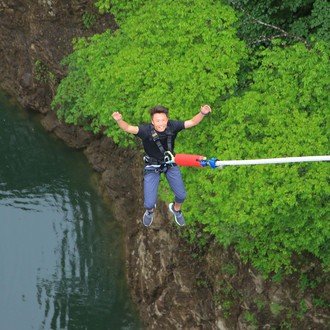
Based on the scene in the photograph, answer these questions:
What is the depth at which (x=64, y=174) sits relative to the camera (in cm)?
2750

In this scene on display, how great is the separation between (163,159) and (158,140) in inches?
31.2

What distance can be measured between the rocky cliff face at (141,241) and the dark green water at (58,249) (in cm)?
75

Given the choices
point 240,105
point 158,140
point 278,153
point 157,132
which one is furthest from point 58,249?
point 157,132

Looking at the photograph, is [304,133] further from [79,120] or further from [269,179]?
[79,120]

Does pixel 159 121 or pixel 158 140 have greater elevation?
pixel 159 121

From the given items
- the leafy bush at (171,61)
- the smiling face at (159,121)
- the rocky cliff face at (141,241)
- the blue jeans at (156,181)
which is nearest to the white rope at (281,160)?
the smiling face at (159,121)

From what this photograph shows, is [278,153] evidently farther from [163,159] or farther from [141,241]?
[141,241]

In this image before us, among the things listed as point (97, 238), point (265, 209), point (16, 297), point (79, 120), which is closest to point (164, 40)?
point (265, 209)

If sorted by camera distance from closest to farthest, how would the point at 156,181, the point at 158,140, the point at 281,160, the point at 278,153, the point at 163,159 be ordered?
the point at 281,160 → the point at 158,140 → the point at 163,159 → the point at 156,181 → the point at 278,153

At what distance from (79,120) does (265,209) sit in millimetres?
12763

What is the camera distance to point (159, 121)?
37.1ft

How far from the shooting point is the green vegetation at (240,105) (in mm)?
14430

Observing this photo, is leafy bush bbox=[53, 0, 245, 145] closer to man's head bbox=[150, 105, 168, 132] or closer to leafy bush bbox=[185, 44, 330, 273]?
leafy bush bbox=[185, 44, 330, 273]

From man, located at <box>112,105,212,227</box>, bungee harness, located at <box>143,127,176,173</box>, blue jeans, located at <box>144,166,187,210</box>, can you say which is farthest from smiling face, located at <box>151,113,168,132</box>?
blue jeans, located at <box>144,166,187,210</box>
